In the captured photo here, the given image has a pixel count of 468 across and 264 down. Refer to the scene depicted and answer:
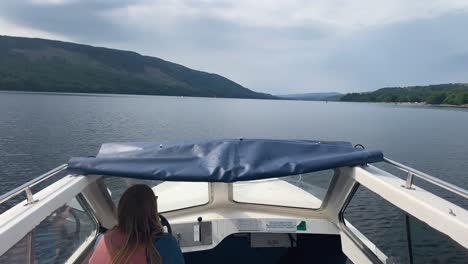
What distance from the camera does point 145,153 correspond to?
13.0ft

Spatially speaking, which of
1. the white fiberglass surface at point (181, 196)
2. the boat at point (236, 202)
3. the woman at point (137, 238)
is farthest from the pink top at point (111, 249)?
the white fiberglass surface at point (181, 196)

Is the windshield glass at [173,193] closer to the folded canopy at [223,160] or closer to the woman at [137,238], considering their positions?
the folded canopy at [223,160]

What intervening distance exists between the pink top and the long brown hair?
26mm

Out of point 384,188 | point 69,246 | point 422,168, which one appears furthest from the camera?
point 422,168

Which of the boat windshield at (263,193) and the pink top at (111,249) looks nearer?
the pink top at (111,249)

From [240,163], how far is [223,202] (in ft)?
5.90

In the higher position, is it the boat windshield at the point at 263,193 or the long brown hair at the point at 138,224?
Result: the long brown hair at the point at 138,224

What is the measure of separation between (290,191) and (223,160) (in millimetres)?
2461

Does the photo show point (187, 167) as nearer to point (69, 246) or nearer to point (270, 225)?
point (69, 246)

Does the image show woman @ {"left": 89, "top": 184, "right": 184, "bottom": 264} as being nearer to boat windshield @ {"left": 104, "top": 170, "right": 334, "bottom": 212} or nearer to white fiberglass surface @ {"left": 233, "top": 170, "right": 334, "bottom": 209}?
boat windshield @ {"left": 104, "top": 170, "right": 334, "bottom": 212}

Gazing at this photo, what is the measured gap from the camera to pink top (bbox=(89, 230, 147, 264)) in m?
2.73

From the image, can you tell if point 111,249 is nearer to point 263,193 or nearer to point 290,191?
point 263,193

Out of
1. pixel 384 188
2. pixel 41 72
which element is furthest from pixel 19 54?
pixel 384 188

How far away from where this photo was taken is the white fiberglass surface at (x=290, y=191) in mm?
5141
